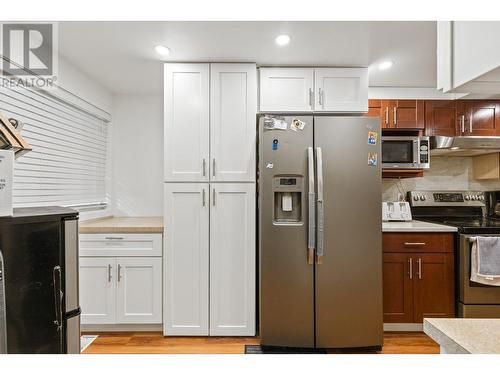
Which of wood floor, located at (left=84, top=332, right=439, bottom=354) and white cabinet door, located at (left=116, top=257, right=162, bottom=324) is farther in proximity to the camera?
white cabinet door, located at (left=116, top=257, right=162, bottom=324)

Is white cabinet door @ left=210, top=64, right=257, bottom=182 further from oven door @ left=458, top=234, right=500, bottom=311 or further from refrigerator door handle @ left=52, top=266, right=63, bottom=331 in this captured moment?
oven door @ left=458, top=234, right=500, bottom=311

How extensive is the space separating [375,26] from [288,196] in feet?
4.11

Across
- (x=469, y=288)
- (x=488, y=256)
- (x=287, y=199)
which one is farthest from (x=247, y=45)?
(x=469, y=288)

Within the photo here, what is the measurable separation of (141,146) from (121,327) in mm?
1772

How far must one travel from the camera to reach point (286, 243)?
2.41 m

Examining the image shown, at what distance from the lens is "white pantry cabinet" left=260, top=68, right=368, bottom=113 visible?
106 inches

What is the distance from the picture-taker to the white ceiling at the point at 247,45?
206 centimetres

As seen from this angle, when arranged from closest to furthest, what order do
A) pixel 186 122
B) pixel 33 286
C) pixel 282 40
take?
pixel 33 286 → pixel 282 40 → pixel 186 122

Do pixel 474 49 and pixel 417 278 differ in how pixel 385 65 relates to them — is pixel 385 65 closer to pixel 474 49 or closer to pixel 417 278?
pixel 417 278

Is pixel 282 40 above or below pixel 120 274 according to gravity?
above

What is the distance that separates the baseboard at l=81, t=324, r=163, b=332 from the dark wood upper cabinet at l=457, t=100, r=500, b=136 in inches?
128

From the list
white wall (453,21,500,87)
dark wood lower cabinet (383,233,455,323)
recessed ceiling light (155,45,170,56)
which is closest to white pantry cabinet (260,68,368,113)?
recessed ceiling light (155,45,170,56)
